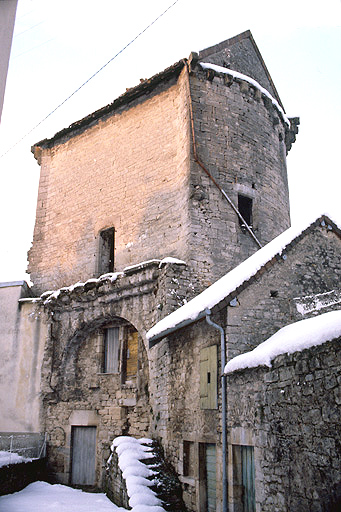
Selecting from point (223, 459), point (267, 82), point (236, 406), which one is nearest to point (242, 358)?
point (236, 406)

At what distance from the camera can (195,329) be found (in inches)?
353

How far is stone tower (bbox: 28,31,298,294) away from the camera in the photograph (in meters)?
12.0

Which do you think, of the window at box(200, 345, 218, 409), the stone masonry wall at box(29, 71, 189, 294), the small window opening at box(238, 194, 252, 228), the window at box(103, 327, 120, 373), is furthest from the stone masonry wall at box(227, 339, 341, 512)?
the small window opening at box(238, 194, 252, 228)

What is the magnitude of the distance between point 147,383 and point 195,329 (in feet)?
11.0

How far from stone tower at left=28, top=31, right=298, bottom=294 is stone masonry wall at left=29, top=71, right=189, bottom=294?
0.04 metres

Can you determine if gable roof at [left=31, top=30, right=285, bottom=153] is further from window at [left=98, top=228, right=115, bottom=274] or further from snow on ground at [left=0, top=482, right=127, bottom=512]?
snow on ground at [left=0, top=482, right=127, bottom=512]

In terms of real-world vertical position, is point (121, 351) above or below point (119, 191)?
below

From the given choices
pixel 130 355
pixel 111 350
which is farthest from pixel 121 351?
pixel 111 350

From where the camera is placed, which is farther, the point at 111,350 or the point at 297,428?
the point at 111,350

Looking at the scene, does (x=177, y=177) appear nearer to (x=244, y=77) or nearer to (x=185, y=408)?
(x=244, y=77)

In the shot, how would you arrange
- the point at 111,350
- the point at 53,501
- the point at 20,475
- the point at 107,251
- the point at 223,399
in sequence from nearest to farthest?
the point at 223,399
the point at 53,501
the point at 20,475
the point at 111,350
the point at 107,251

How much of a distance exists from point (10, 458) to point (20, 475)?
69 cm

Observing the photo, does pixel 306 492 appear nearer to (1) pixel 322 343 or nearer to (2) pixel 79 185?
(1) pixel 322 343

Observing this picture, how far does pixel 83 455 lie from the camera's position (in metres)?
12.5
